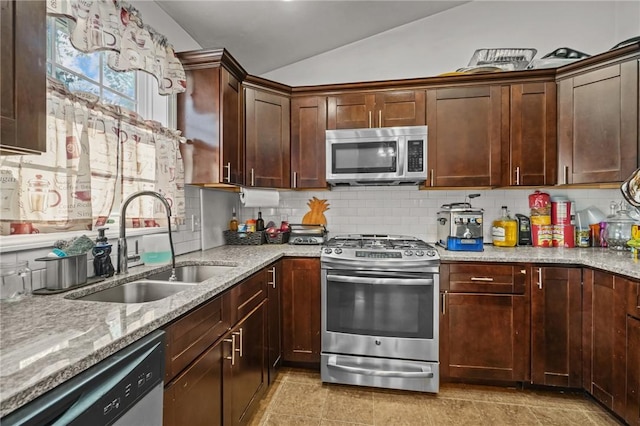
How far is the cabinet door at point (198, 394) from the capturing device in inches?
41.6

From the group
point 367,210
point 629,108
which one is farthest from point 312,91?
point 629,108

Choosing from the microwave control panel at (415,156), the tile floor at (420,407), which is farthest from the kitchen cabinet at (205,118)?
the tile floor at (420,407)

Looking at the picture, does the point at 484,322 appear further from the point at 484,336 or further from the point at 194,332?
the point at 194,332

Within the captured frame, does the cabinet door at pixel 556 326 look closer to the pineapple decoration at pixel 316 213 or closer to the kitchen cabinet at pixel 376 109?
the kitchen cabinet at pixel 376 109

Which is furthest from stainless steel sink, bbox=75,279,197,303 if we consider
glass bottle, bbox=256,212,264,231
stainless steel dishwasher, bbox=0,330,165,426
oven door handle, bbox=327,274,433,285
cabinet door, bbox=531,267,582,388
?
cabinet door, bbox=531,267,582,388

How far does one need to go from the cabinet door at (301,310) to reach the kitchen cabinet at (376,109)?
3.91ft

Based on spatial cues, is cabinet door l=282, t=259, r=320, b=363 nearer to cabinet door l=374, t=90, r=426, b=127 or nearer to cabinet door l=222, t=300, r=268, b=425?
cabinet door l=222, t=300, r=268, b=425

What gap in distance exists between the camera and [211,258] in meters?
2.06

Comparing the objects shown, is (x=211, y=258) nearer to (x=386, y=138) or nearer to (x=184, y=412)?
(x=184, y=412)

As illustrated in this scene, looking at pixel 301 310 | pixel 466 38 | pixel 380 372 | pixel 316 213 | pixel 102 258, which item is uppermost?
pixel 466 38

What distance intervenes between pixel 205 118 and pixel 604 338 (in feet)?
9.41

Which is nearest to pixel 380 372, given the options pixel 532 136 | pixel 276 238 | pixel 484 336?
pixel 484 336

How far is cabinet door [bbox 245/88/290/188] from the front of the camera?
2482 millimetres

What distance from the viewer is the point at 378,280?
2.13 metres
